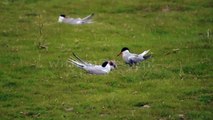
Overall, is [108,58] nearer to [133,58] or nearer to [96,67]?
[133,58]

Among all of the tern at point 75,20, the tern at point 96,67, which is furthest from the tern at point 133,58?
the tern at point 75,20

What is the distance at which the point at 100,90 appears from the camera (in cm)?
2058

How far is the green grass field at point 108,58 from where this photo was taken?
18656mm

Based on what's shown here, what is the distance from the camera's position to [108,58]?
26.0 meters

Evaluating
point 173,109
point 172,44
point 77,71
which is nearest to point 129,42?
point 172,44

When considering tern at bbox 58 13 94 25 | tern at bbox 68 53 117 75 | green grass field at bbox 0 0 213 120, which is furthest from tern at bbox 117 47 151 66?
tern at bbox 58 13 94 25

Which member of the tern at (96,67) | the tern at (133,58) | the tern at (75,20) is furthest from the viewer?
the tern at (75,20)

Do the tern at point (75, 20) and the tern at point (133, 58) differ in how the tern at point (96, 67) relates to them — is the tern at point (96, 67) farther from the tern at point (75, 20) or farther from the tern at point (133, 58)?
the tern at point (75, 20)

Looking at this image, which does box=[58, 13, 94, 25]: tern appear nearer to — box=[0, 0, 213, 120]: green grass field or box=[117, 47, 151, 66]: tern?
box=[0, 0, 213, 120]: green grass field

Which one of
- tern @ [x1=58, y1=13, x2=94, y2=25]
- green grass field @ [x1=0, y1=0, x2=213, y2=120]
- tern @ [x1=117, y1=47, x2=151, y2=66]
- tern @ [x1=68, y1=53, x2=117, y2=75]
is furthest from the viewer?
tern @ [x1=58, y1=13, x2=94, y2=25]

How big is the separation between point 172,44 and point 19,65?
845 cm

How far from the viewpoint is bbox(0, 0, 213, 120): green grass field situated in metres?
18.7

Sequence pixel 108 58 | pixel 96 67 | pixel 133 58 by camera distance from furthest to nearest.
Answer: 1. pixel 108 58
2. pixel 133 58
3. pixel 96 67

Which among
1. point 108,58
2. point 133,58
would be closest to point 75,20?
point 108,58
